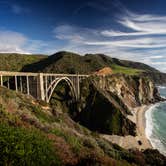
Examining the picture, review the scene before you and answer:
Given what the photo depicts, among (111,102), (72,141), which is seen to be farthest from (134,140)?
(72,141)

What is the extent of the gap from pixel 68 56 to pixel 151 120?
6751 centimetres

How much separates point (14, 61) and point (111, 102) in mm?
92513

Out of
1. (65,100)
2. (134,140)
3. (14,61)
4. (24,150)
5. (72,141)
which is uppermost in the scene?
(14,61)

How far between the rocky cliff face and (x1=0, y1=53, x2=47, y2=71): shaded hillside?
2262 inches

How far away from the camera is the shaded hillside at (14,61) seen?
Result: 131038 mm

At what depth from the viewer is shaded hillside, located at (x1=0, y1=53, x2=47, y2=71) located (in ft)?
430

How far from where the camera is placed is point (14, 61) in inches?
5645

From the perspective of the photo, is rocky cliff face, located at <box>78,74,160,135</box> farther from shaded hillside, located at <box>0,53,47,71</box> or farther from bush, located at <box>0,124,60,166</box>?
shaded hillside, located at <box>0,53,47,71</box>

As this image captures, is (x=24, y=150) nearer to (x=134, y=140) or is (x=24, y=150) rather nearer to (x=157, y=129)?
(x=134, y=140)

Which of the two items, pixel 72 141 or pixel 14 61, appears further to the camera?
pixel 14 61

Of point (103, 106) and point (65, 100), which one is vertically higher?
point (65, 100)

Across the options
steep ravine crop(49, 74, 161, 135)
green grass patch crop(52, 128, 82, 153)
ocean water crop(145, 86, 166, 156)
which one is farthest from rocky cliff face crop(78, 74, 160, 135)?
green grass patch crop(52, 128, 82, 153)

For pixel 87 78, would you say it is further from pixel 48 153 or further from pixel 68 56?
pixel 48 153

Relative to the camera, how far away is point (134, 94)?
356ft
